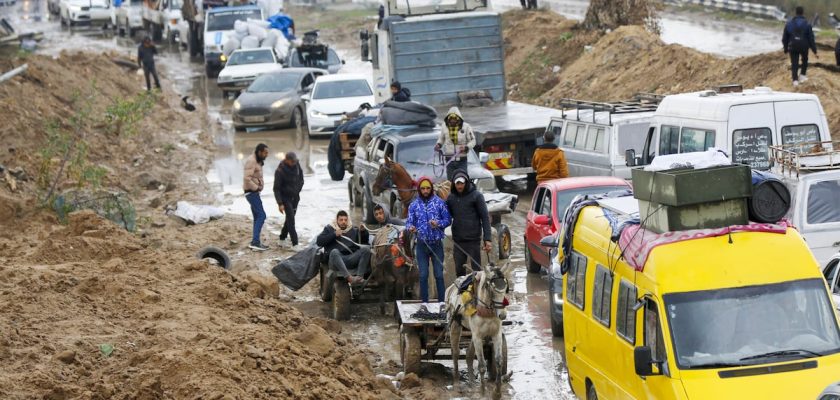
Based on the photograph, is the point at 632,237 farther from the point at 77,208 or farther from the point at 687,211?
the point at 77,208

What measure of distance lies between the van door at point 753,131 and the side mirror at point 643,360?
26.9 ft

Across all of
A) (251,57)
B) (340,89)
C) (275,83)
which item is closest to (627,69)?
(340,89)

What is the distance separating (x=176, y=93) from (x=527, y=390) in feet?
107

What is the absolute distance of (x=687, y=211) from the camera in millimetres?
9703

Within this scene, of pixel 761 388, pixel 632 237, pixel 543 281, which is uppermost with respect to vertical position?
pixel 632 237

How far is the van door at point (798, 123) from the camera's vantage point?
16875mm

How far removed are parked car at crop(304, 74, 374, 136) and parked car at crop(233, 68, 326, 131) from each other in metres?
1.19

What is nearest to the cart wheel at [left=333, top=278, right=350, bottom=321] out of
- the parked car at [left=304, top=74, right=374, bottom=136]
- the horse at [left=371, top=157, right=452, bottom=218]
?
the horse at [left=371, top=157, right=452, bottom=218]

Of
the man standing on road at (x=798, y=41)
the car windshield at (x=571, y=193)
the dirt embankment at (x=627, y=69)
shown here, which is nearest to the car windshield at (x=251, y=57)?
the dirt embankment at (x=627, y=69)

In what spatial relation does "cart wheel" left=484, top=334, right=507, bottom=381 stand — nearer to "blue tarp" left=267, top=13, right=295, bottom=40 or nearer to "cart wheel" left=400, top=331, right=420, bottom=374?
"cart wheel" left=400, top=331, right=420, bottom=374

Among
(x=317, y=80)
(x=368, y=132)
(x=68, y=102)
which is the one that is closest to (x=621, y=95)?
(x=317, y=80)

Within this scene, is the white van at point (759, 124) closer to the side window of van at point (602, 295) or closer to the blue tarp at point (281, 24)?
the side window of van at point (602, 295)

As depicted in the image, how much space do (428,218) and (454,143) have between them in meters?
5.52

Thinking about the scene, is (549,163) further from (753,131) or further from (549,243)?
(549,243)
